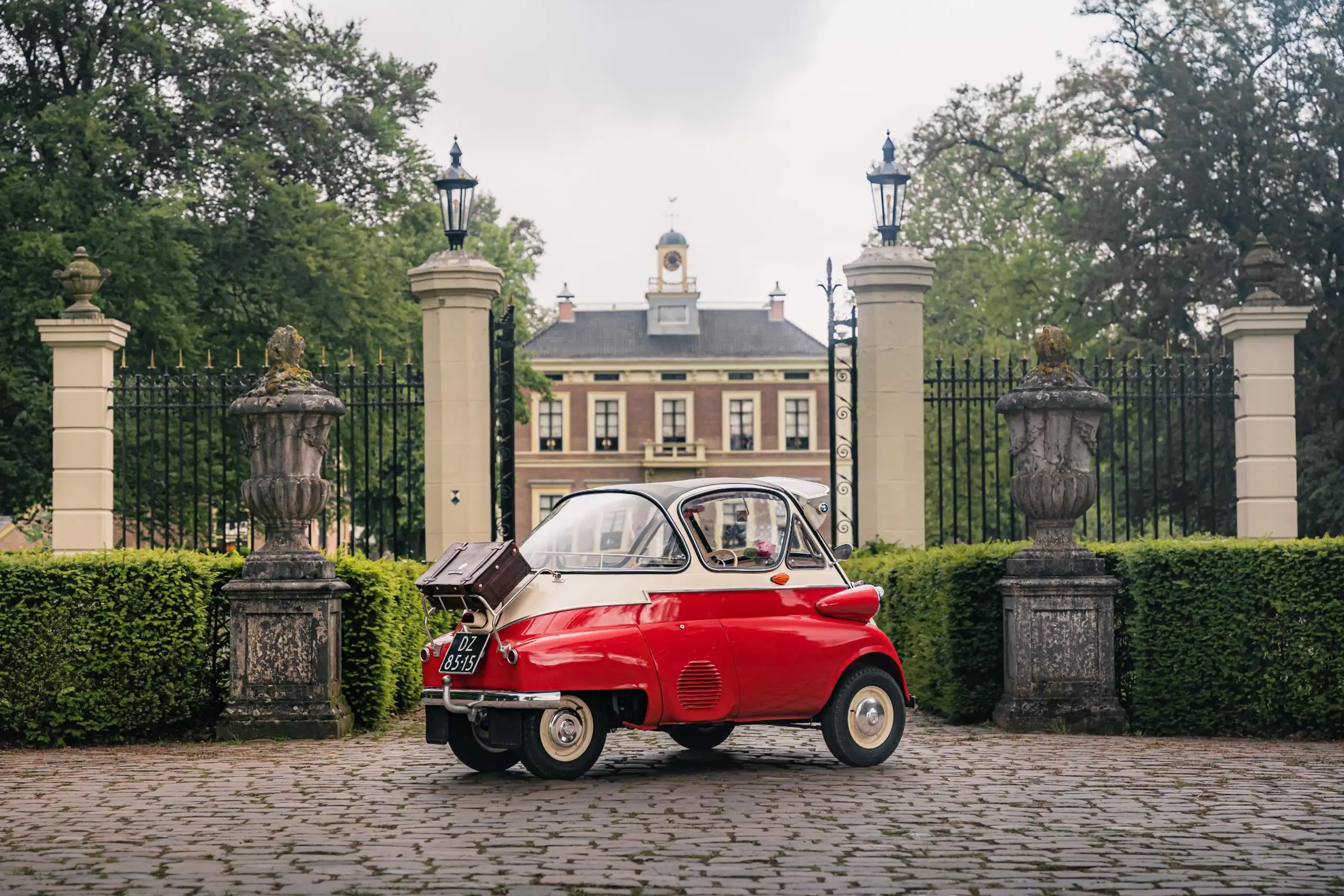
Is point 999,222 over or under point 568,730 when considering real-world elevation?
over

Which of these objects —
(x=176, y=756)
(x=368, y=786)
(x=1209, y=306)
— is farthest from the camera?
(x=1209, y=306)

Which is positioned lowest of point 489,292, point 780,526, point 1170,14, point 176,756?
point 176,756

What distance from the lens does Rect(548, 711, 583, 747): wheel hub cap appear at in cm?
851

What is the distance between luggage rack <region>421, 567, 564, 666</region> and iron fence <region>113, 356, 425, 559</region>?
160 inches

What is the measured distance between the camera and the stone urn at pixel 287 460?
11305 mm

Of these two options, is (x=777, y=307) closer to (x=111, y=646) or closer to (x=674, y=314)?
(x=674, y=314)

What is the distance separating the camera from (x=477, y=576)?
333 inches

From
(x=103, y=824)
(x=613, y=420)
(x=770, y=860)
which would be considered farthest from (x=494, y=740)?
(x=613, y=420)

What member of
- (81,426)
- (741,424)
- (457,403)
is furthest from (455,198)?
(741,424)

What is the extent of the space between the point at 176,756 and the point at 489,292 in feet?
20.8

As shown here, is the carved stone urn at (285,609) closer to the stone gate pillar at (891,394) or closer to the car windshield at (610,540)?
the car windshield at (610,540)

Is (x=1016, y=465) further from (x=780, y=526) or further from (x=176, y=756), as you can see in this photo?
(x=176, y=756)

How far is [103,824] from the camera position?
7273mm

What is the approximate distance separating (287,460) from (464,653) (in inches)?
131
